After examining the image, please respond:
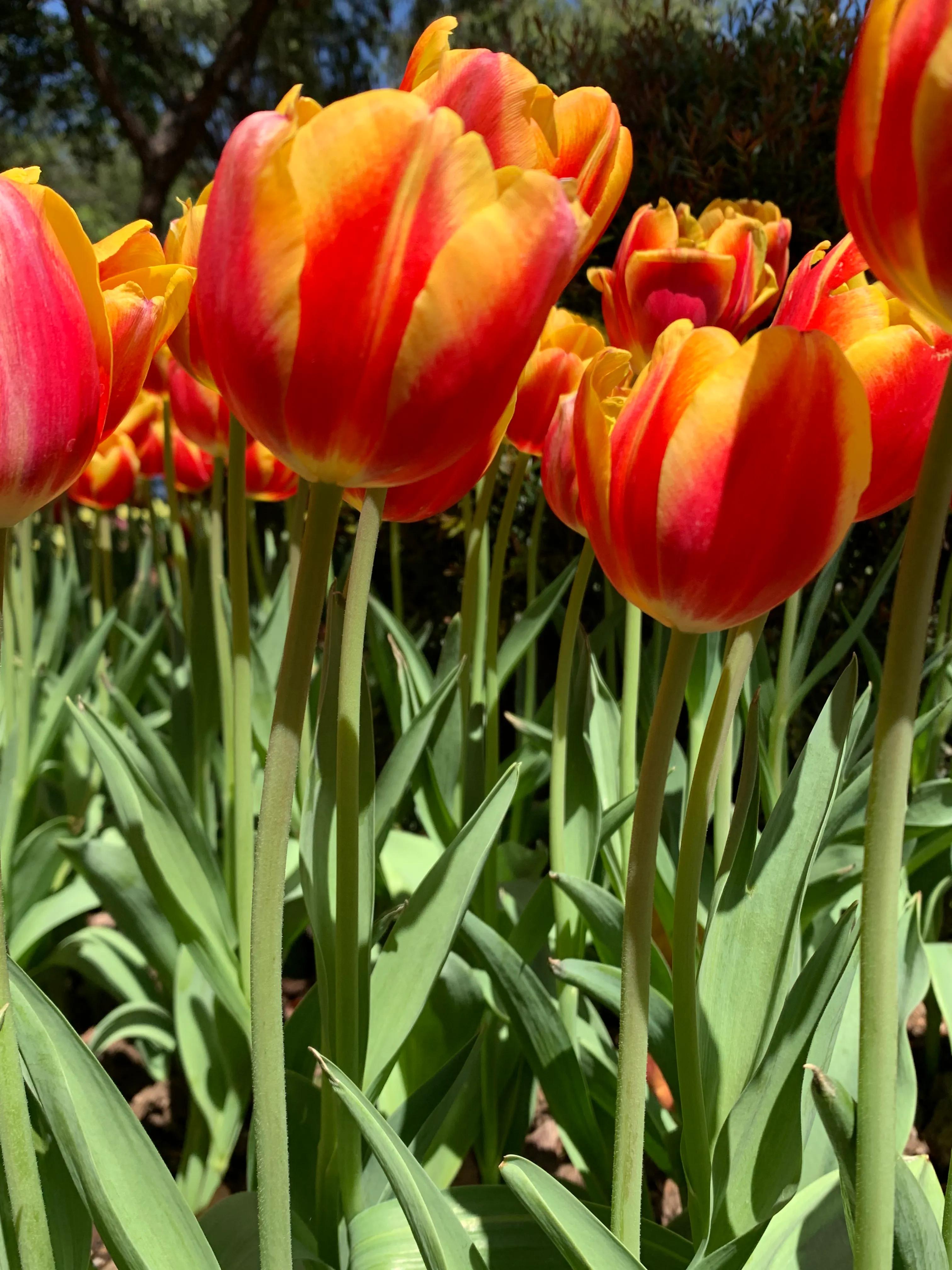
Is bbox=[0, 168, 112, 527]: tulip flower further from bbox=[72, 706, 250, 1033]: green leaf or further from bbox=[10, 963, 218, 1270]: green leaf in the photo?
bbox=[72, 706, 250, 1033]: green leaf

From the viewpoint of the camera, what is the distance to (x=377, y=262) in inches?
13.9

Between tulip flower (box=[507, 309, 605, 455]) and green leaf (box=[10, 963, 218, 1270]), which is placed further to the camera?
tulip flower (box=[507, 309, 605, 455])

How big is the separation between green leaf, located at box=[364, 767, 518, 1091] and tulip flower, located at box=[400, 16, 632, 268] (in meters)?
0.36

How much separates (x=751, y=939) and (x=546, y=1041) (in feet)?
0.73

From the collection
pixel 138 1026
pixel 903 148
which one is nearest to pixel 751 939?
pixel 903 148

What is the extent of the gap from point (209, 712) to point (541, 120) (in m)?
0.94

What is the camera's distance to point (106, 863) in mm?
1095

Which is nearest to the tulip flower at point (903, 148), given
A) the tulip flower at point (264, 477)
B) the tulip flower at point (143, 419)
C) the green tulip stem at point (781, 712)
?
the green tulip stem at point (781, 712)

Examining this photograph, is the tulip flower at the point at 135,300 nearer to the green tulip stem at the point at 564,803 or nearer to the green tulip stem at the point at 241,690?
the green tulip stem at the point at 241,690

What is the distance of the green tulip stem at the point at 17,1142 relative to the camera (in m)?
0.41

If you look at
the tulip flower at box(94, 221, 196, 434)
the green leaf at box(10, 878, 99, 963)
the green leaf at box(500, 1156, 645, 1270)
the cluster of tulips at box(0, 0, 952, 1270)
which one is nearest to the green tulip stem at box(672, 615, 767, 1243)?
the cluster of tulips at box(0, 0, 952, 1270)

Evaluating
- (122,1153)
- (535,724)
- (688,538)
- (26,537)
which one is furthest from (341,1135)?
(26,537)

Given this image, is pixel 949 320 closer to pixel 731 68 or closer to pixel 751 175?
pixel 751 175

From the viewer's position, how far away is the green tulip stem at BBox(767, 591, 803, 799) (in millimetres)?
1031
